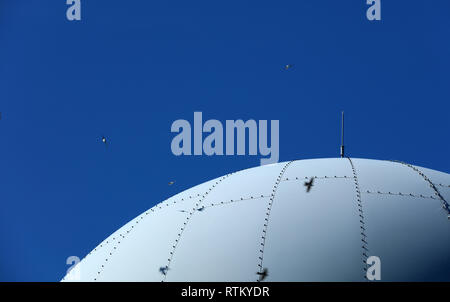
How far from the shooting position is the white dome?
9562mm

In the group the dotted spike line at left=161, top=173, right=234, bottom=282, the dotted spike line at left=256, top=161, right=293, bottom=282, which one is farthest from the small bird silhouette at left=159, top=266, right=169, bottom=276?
the dotted spike line at left=256, top=161, right=293, bottom=282

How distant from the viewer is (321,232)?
995cm

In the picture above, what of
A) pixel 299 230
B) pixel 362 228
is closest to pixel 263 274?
pixel 299 230

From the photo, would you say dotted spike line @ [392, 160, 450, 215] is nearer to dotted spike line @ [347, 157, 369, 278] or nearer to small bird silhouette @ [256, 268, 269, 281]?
dotted spike line @ [347, 157, 369, 278]

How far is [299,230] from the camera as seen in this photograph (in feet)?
32.9

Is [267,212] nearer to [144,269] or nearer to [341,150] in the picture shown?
[144,269]

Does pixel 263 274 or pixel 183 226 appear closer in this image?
pixel 263 274

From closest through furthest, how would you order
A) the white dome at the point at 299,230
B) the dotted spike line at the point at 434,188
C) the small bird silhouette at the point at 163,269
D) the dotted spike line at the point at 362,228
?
1. the dotted spike line at the point at 362,228
2. the white dome at the point at 299,230
3. the small bird silhouette at the point at 163,269
4. the dotted spike line at the point at 434,188

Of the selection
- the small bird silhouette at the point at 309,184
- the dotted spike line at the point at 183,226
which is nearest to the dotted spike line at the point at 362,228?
the small bird silhouette at the point at 309,184

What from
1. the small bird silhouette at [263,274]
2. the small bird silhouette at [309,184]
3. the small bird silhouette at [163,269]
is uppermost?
the small bird silhouette at [309,184]

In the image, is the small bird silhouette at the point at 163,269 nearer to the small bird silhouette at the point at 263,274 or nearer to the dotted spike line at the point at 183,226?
the dotted spike line at the point at 183,226

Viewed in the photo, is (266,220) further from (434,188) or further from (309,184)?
(434,188)

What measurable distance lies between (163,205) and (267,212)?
2846mm

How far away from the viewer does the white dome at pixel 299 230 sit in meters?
9.56
